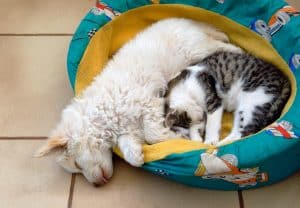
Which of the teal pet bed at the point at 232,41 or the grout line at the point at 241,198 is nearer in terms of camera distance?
the teal pet bed at the point at 232,41

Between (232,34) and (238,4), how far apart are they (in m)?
0.15

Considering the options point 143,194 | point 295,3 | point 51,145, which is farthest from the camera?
point 295,3

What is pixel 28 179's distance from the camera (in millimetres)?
1968

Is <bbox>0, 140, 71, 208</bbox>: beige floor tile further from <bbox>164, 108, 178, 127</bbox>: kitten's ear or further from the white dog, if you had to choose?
<bbox>164, 108, 178, 127</bbox>: kitten's ear

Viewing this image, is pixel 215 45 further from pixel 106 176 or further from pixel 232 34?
pixel 106 176

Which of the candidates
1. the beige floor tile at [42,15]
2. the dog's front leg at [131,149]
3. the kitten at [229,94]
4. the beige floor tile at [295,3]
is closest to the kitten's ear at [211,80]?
the kitten at [229,94]

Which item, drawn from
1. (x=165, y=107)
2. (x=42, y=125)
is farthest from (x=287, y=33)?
(x=42, y=125)

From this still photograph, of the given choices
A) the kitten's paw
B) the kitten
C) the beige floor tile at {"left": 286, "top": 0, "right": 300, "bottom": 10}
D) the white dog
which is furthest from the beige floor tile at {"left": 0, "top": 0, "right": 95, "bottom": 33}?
the beige floor tile at {"left": 286, "top": 0, "right": 300, "bottom": 10}

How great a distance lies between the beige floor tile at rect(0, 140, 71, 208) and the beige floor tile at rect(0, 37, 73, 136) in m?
0.10

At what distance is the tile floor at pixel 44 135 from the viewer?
1.85 m

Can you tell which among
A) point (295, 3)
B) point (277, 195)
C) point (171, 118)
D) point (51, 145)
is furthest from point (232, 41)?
point (51, 145)

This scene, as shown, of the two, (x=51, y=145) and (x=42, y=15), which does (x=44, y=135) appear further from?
(x=42, y=15)

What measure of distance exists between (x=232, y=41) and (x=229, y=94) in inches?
16.0

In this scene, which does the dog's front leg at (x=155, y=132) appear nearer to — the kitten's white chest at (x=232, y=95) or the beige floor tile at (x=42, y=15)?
the kitten's white chest at (x=232, y=95)
